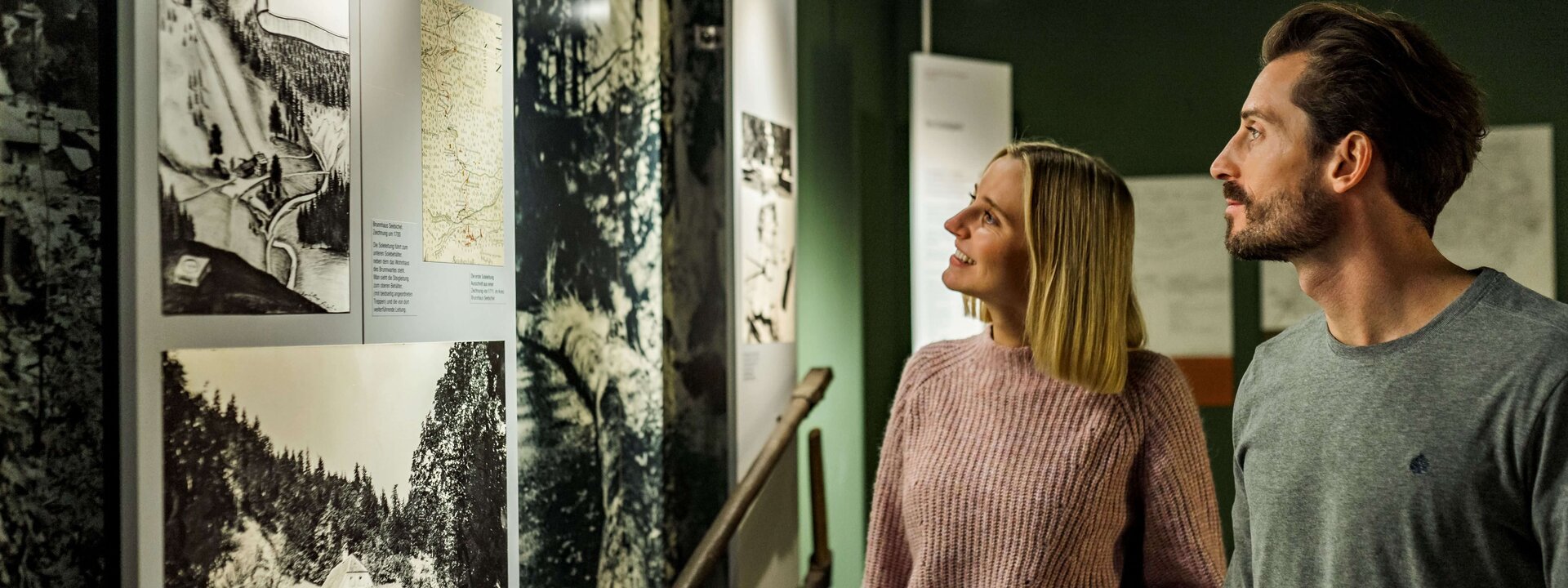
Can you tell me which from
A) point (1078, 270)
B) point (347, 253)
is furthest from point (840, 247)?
point (347, 253)

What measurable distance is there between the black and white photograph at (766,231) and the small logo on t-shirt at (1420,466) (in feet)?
7.11

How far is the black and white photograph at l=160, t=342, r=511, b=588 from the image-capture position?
5.28 ft

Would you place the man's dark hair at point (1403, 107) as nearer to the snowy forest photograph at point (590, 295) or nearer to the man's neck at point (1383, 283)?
the man's neck at point (1383, 283)

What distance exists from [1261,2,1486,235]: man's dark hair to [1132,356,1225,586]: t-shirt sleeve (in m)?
0.68

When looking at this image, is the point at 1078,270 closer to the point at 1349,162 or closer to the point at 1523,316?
the point at 1349,162

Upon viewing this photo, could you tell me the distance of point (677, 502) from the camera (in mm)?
3148

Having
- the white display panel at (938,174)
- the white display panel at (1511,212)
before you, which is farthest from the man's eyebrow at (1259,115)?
the white display panel at (1511,212)

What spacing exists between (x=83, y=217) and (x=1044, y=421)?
155 centimetres

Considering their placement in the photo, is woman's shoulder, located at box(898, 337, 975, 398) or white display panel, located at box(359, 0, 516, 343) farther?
woman's shoulder, located at box(898, 337, 975, 398)

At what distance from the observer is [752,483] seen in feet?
10.6

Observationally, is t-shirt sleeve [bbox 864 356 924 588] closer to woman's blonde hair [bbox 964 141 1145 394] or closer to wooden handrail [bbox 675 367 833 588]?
woman's blonde hair [bbox 964 141 1145 394]

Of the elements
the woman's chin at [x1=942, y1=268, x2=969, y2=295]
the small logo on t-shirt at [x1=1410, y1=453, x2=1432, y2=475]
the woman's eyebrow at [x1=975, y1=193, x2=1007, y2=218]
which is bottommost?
the small logo on t-shirt at [x1=1410, y1=453, x2=1432, y2=475]

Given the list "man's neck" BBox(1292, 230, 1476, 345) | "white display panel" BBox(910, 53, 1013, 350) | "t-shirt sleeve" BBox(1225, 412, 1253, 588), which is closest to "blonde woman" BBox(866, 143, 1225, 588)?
"t-shirt sleeve" BBox(1225, 412, 1253, 588)

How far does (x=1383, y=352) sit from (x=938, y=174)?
3.19 meters
